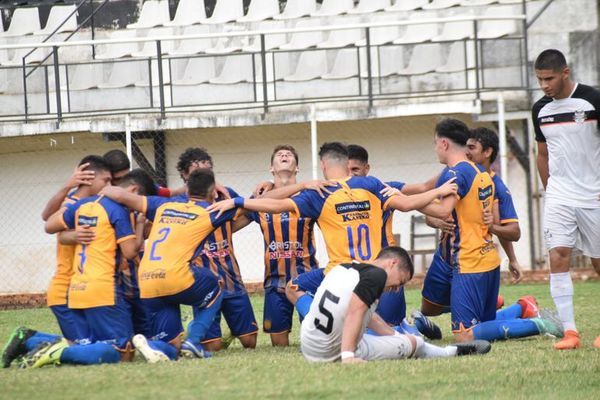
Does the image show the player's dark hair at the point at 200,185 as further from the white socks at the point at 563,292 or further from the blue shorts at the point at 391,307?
the white socks at the point at 563,292

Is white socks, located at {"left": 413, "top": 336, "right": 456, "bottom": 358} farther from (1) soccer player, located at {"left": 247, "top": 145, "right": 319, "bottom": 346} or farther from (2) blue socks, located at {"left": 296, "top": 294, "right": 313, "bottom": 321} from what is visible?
(1) soccer player, located at {"left": 247, "top": 145, "right": 319, "bottom": 346}

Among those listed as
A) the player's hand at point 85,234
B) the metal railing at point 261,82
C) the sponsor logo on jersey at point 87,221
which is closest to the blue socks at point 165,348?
the player's hand at point 85,234

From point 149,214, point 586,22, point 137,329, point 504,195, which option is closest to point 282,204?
point 149,214

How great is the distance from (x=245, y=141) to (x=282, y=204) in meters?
11.8

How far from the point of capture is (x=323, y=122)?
20.7 meters

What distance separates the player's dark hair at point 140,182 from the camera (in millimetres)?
10062

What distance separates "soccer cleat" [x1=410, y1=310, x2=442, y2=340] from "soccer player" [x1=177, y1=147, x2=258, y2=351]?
5.01 feet

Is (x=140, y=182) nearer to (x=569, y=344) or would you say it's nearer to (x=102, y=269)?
(x=102, y=269)

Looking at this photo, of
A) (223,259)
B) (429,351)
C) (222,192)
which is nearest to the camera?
(429,351)

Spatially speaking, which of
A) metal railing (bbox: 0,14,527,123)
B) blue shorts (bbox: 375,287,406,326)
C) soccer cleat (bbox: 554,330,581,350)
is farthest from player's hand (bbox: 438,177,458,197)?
metal railing (bbox: 0,14,527,123)

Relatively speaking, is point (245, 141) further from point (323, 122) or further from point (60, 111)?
point (60, 111)

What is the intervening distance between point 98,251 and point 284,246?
2381mm

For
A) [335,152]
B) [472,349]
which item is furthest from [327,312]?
[335,152]

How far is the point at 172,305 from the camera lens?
9508 millimetres
